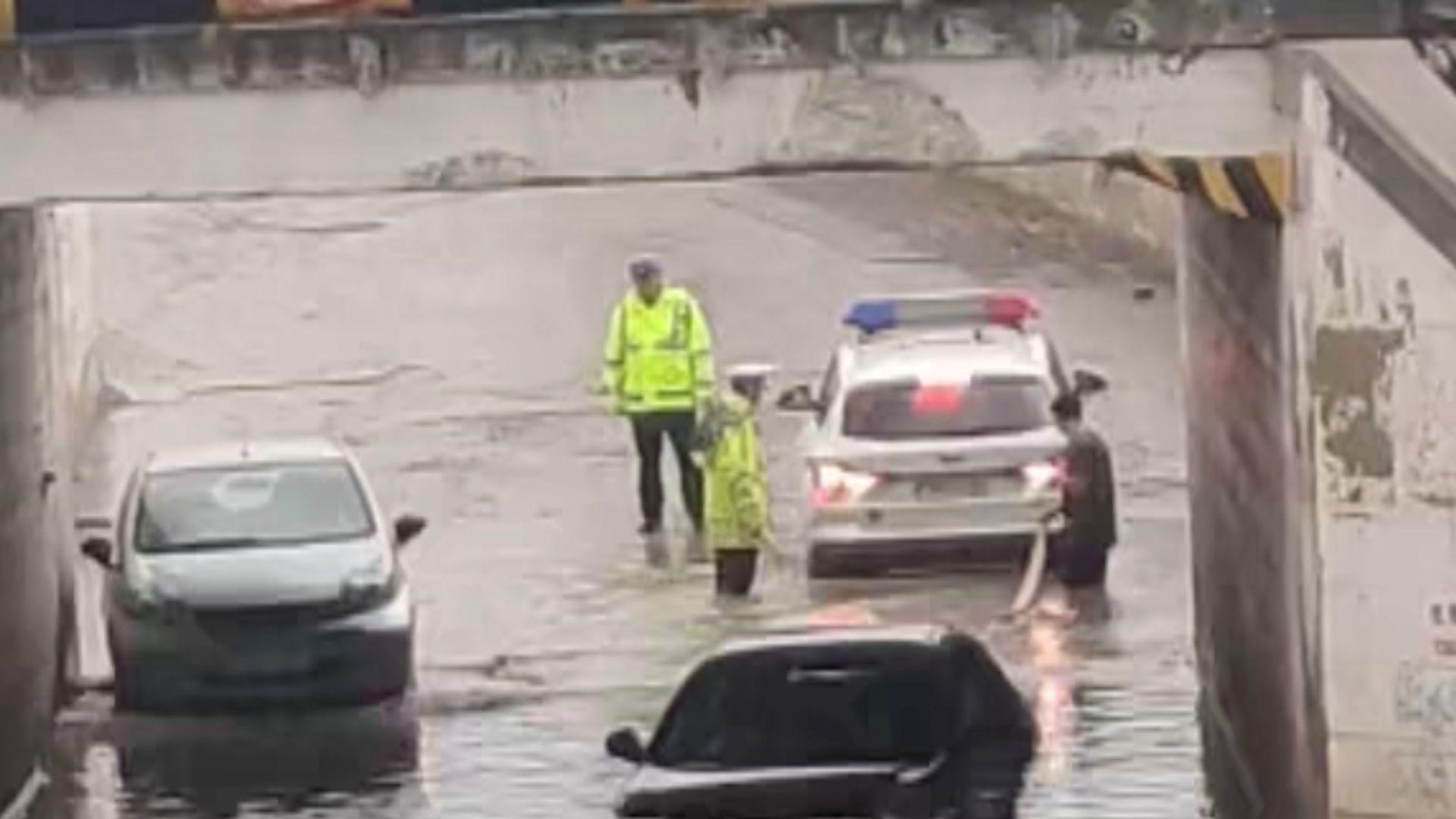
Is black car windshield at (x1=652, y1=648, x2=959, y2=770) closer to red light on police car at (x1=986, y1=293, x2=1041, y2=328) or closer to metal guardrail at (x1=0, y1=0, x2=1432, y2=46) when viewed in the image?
metal guardrail at (x1=0, y1=0, x2=1432, y2=46)

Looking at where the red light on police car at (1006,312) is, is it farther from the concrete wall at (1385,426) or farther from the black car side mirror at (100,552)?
the concrete wall at (1385,426)

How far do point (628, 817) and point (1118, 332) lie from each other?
69.0ft

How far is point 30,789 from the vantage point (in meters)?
20.7


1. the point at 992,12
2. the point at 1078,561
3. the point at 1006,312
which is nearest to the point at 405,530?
the point at 1078,561

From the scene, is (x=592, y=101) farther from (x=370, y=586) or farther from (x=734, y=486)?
(x=734, y=486)

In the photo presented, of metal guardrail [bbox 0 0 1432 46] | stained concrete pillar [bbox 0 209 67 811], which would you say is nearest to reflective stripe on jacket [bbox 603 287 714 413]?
stained concrete pillar [bbox 0 209 67 811]

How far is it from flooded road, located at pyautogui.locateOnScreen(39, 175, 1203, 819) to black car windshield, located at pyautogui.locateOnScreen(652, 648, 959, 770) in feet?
8.52

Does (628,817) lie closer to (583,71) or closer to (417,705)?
(583,71)

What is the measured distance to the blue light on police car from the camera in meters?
26.5

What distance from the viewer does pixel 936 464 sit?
2419cm

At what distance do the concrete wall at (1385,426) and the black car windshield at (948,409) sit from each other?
8.51 metres

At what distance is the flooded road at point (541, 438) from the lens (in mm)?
20766

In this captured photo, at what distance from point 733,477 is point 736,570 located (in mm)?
979

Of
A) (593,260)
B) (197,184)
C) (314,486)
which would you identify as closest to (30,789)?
(314,486)
